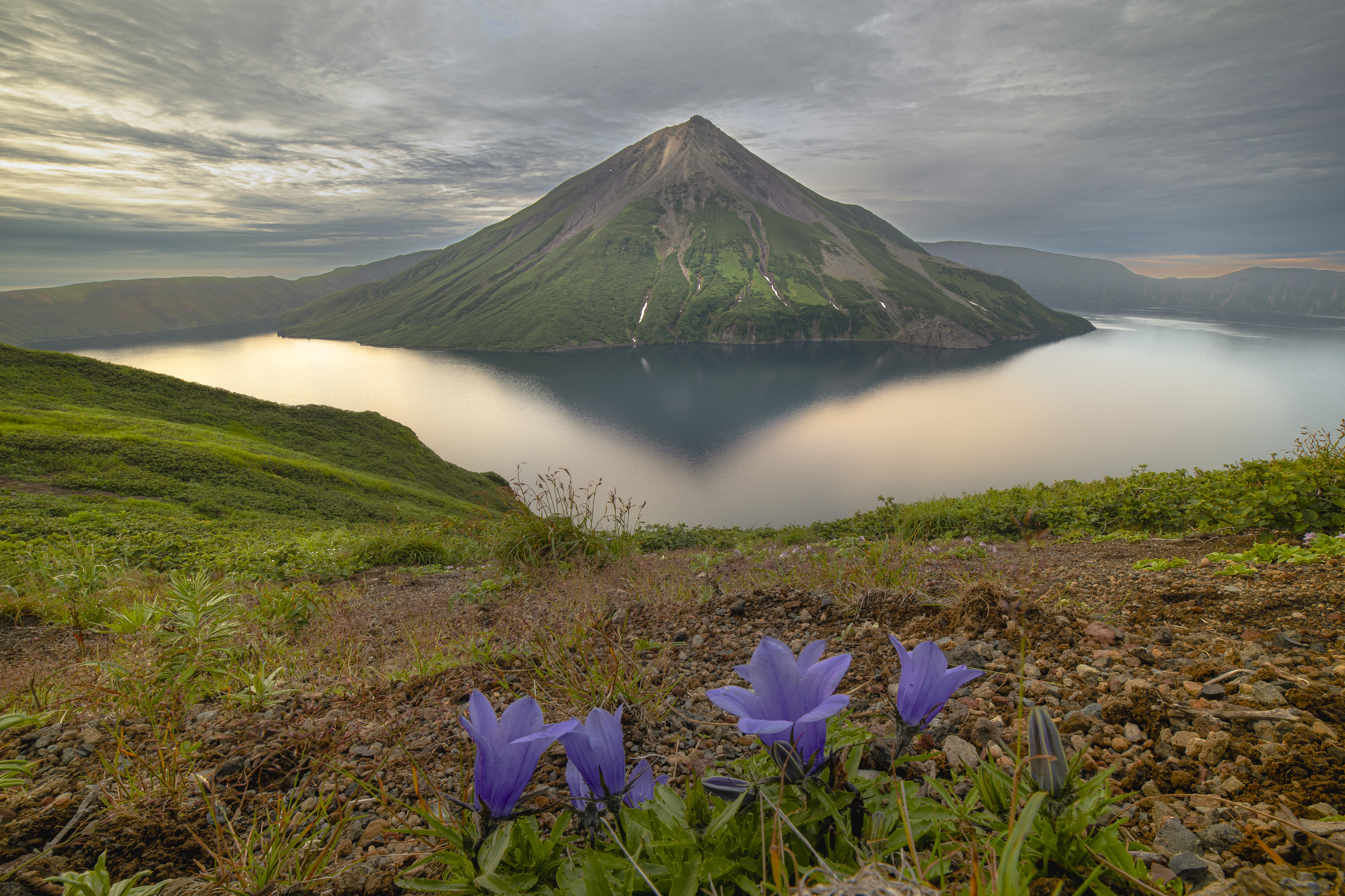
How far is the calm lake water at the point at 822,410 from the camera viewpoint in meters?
41.4

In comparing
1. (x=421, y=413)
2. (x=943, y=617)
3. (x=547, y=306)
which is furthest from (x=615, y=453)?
(x=547, y=306)

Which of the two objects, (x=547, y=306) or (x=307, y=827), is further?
(x=547, y=306)

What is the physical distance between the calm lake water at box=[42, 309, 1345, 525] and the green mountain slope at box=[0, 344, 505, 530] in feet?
42.6

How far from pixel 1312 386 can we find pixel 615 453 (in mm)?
86088

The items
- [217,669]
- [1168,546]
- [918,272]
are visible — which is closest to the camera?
[217,669]

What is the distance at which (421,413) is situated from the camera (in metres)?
68.8

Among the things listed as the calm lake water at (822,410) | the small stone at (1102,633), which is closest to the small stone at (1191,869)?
the small stone at (1102,633)

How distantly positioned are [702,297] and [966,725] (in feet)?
513

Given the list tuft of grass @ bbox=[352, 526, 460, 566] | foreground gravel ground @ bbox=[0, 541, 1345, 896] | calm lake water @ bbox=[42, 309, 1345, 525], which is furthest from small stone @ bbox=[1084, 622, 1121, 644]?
calm lake water @ bbox=[42, 309, 1345, 525]

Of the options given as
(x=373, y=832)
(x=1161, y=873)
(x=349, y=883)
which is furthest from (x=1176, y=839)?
(x=373, y=832)

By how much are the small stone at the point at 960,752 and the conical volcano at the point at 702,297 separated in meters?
133

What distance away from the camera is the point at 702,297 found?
153 meters

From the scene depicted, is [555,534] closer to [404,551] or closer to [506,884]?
[404,551]

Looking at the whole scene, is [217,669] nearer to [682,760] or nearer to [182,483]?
[682,760]
